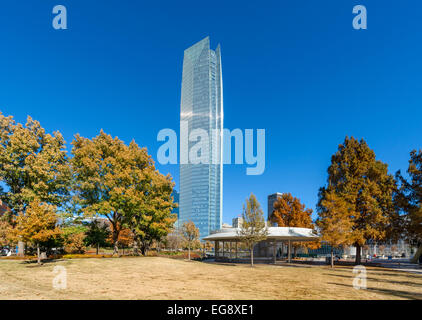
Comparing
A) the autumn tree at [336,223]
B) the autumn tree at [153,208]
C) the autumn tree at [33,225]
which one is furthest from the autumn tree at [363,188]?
the autumn tree at [33,225]

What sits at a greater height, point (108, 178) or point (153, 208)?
point (108, 178)

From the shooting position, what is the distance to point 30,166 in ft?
108

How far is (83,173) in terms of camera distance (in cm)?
3575

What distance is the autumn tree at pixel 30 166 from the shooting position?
3212 cm

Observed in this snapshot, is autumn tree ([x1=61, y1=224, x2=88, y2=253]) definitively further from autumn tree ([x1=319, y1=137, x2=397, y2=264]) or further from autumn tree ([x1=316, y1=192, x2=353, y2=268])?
autumn tree ([x1=319, y1=137, x2=397, y2=264])

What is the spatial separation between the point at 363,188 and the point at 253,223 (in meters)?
15.1

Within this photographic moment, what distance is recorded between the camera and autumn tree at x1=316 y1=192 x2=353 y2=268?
30031mm

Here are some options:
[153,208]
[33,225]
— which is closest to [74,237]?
[153,208]

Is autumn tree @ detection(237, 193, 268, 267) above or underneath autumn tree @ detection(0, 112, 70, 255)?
underneath

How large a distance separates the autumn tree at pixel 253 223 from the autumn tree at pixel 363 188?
8.44m

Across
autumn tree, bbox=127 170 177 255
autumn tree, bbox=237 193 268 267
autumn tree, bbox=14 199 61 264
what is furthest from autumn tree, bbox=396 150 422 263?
autumn tree, bbox=14 199 61 264

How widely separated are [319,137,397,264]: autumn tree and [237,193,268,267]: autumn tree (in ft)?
27.7

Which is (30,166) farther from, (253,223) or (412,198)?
(412,198)
